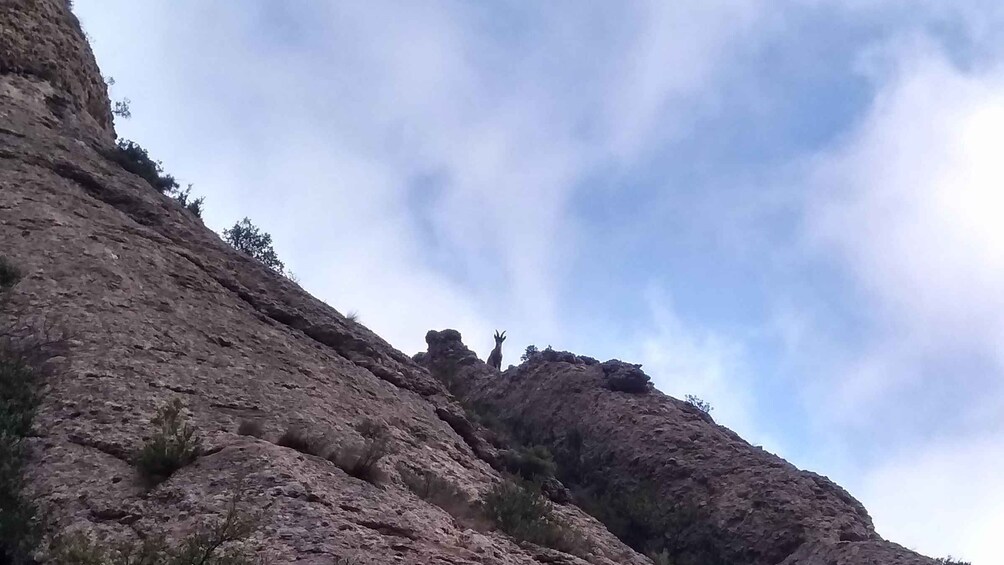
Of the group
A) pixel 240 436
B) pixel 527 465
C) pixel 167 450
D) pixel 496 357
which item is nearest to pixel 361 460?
pixel 240 436

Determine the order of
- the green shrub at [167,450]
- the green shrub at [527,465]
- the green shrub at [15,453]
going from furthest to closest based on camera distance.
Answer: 1. the green shrub at [527,465]
2. the green shrub at [167,450]
3. the green shrub at [15,453]

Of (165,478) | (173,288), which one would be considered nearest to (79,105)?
(173,288)

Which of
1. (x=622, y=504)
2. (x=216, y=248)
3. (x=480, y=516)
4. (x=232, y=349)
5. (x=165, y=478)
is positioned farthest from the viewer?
(x=622, y=504)

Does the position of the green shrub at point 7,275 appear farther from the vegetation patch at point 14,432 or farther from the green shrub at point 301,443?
the green shrub at point 301,443

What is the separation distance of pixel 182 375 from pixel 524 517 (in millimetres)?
5358

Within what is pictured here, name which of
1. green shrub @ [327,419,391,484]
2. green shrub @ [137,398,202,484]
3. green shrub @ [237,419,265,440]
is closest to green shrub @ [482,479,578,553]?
green shrub @ [327,419,391,484]

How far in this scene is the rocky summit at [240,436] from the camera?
29.7 feet

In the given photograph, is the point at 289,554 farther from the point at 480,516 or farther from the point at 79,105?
the point at 79,105

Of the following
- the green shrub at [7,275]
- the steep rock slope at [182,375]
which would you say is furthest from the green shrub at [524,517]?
the green shrub at [7,275]

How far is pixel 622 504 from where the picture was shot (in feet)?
72.8

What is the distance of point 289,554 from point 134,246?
872cm

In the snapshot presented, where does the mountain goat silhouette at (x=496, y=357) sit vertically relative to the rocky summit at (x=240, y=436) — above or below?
above

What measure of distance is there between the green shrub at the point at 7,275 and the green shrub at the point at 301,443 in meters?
4.67

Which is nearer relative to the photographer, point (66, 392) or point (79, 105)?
point (66, 392)
